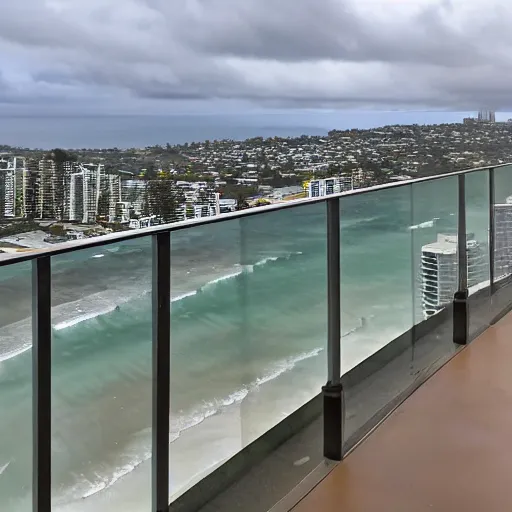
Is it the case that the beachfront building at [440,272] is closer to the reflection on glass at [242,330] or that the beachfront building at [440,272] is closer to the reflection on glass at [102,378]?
the reflection on glass at [242,330]

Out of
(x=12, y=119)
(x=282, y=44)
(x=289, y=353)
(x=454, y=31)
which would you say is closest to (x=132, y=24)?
(x=282, y=44)

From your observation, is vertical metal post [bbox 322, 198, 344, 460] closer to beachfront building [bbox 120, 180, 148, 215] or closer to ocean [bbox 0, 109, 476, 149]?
beachfront building [bbox 120, 180, 148, 215]

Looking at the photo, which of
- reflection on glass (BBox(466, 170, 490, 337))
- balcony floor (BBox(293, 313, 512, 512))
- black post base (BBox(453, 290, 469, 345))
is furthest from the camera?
reflection on glass (BBox(466, 170, 490, 337))

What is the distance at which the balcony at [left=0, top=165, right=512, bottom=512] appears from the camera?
3.27 ft

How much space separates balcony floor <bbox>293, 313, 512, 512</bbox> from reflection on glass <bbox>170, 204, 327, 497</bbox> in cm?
24

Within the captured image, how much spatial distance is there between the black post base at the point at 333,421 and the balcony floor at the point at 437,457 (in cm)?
4

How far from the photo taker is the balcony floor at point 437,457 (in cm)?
154

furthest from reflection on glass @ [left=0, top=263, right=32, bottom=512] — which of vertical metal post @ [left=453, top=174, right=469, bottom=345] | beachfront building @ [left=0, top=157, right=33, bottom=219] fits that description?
beachfront building @ [left=0, top=157, right=33, bottom=219]

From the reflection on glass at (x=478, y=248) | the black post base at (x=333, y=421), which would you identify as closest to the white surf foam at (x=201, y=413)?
the black post base at (x=333, y=421)

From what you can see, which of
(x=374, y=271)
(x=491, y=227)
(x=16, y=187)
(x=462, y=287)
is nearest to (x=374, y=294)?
(x=374, y=271)

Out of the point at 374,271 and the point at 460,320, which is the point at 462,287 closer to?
the point at 460,320

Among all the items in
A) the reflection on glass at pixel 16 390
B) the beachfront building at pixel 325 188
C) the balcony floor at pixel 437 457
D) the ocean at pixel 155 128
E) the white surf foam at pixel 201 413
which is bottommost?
the balcony floor at pixel 437 457

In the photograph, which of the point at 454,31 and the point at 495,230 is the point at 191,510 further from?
the point at 454,31

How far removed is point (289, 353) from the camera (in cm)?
171
